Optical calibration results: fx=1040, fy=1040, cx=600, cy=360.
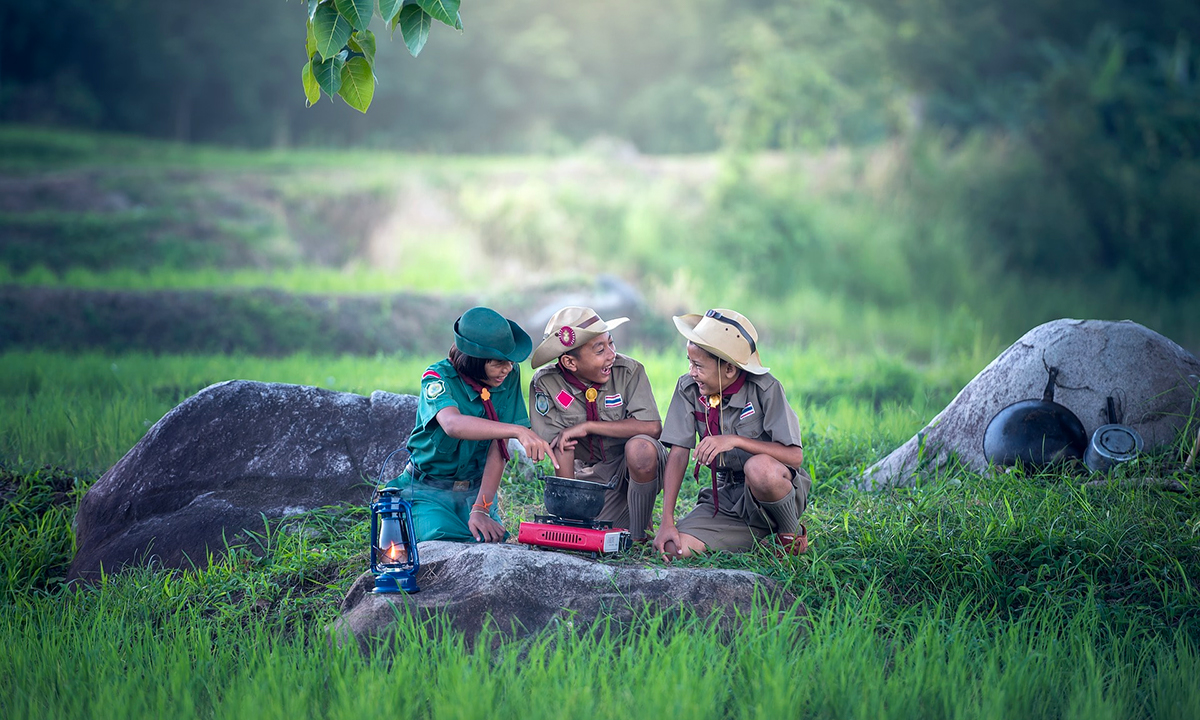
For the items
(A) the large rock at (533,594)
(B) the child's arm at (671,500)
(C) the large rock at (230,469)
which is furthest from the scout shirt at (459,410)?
(C) the large rock at (230,469)

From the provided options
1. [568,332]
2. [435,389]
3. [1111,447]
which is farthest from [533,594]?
[1111,447]

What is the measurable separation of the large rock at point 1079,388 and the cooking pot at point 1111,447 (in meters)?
0.19

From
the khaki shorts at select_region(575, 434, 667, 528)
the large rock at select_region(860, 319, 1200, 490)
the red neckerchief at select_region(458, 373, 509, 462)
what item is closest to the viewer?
the red neckerchief at select_region(458, 373, 509, 462)

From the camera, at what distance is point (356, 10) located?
4.21 meters

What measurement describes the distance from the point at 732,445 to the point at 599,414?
2.65 ft

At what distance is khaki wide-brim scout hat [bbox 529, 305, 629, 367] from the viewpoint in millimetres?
4918

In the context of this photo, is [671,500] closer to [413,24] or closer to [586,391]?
[586,391]

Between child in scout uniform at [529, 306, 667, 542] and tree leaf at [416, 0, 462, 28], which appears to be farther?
child in scout uniform at [529, 306, 667, 542]

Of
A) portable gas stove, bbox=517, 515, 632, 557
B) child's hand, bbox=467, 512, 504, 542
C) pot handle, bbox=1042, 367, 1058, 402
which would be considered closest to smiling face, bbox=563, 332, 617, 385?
portable gas stove, bbox=517, 515, 632, 557

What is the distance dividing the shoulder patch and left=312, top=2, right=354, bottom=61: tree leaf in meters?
1.57

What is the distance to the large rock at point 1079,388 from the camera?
6.19m

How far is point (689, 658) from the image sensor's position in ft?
12.9

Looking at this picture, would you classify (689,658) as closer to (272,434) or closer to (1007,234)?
(272,434)

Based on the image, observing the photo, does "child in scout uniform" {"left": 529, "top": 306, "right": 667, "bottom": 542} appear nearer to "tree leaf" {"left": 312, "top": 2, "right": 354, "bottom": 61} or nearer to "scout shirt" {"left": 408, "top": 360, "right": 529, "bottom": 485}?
"scout shirt" {"left": 408, "top": 360, "right": 529, "bottom": 485}
